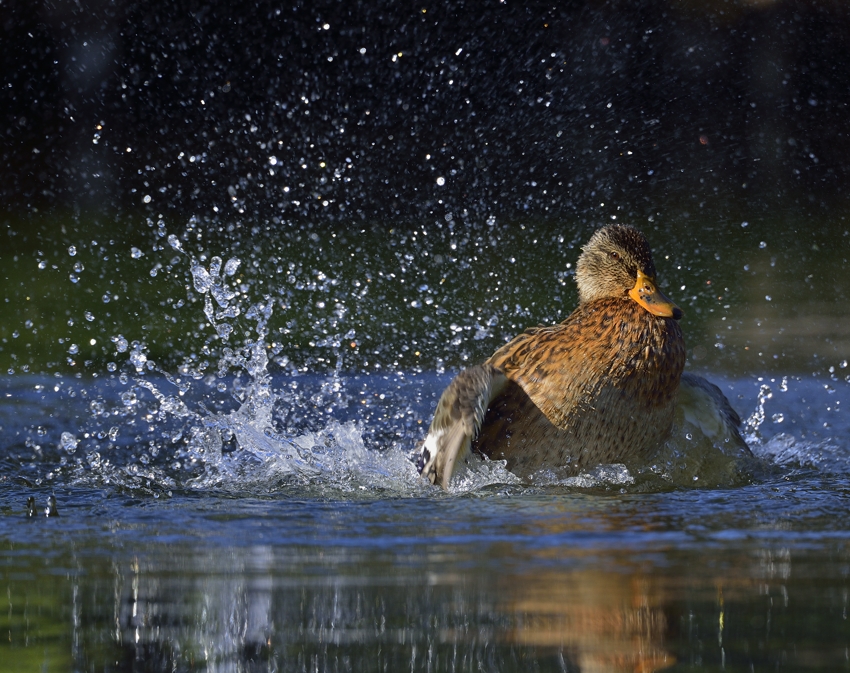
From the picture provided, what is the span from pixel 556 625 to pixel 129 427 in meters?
3.88

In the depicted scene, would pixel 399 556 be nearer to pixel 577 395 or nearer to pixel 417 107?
pixel 577 395

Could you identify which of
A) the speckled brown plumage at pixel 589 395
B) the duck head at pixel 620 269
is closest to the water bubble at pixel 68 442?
the speckled brown plumage at pixel 589 395

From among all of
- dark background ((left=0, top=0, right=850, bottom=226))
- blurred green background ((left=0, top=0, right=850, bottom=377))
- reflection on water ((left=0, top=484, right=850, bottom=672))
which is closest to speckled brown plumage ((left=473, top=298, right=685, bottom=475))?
reflection on water ((left=0, top=484, right=850, bottom=672))

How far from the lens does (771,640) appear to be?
234cm

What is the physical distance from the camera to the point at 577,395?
177 inches

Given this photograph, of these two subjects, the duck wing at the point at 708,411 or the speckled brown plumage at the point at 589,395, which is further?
the duck wing at the point at 708,411

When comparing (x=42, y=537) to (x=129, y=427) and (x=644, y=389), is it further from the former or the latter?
(x=129, y=427)

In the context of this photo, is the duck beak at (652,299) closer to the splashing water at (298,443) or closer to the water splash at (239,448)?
the splashing water at (298,443)

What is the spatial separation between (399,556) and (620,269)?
6.60ft

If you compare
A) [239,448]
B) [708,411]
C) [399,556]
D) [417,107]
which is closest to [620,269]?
[708,411]

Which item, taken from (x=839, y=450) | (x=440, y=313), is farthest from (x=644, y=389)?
(x=440, y=313)

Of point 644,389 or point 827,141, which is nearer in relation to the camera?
point 644,389

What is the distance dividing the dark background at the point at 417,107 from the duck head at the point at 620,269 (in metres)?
5.50

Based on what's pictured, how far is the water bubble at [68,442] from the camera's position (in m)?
5.39
